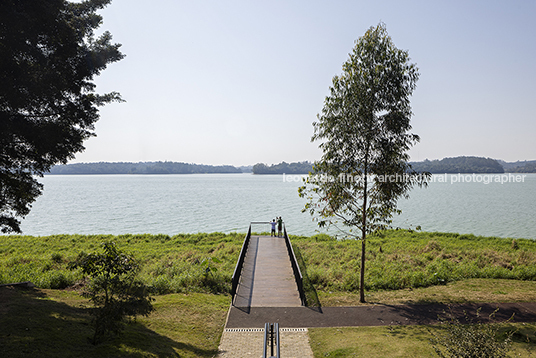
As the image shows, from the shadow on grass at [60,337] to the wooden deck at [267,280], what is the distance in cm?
396

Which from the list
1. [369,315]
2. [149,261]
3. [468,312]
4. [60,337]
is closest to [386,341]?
[369,315]

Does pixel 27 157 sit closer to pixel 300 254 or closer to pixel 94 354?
pixel 94 354

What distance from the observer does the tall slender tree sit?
1141 centimetres

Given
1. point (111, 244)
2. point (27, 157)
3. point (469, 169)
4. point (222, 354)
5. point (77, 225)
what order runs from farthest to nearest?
point (469, 169) < point (77, 225) < point (27, 157) < point (222, 354) < point (111, 244)

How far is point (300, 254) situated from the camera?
71.5 feet

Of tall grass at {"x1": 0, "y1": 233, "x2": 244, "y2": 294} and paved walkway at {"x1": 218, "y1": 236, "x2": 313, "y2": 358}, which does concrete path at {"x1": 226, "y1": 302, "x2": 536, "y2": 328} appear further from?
tall grass at {"x1": 0, "y1": 233, "x2": 244, "y2": 294}

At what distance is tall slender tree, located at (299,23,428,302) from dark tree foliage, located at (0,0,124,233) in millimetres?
8702

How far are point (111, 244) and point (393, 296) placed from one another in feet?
33.5

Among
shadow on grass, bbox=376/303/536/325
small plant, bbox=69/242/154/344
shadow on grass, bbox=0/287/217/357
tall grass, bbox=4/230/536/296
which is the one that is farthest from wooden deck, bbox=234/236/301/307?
small plant, bbox=69/242/154/344

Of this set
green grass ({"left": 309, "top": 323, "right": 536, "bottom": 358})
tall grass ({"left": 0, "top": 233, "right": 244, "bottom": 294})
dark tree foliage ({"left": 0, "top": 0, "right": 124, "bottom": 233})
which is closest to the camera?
green grass ({"left": 309, "top": 323, "right": 536, "bottom": 358})

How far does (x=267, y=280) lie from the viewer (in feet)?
45.0

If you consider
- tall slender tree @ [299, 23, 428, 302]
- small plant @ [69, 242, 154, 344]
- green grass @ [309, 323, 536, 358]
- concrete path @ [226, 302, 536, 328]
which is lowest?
concrete path @ [226, 302, 536, 328]

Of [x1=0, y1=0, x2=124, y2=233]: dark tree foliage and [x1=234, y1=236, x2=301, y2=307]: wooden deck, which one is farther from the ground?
[x1=0, y1=0, x2=124, y2=233]: dark tree foliage

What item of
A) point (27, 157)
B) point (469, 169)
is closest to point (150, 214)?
point (27, 157)
